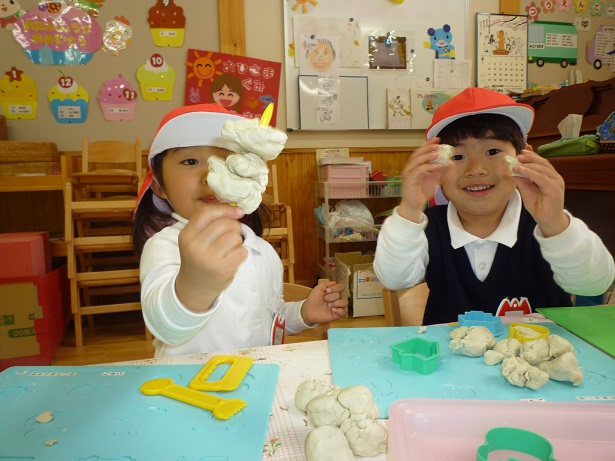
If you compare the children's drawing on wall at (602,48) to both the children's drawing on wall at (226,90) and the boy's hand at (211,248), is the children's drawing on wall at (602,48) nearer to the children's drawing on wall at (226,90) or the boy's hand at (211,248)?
the children's drawing on wall at (226,90)

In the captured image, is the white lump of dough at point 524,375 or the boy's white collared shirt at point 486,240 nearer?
the white lump of dough at point 524,375

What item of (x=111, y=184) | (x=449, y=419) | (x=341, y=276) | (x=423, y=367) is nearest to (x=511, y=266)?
(x=423, y=367)

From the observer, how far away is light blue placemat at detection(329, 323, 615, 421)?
1.77ft

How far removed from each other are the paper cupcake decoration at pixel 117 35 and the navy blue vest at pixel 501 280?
94.7 inches

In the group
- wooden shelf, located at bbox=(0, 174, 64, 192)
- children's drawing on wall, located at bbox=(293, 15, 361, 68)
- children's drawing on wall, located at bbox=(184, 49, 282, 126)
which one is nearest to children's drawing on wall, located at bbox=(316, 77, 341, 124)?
children's drawing on wall, located at bbox=(293, 15, 361, 68)

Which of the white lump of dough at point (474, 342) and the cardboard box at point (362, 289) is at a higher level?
the white lump of dough at point (474, 342)

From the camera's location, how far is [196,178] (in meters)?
0.79

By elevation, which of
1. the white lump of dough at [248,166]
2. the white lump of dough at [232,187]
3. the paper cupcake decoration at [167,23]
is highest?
the paper cupcake decoration at [167,23]

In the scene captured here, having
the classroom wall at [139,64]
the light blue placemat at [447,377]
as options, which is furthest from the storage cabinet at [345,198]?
the light blue placemat at [447,377]

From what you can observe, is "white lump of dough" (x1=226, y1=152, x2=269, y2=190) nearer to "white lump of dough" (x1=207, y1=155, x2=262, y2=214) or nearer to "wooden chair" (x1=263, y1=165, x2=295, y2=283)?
"white lump of dough" (x1=207, y1=155, x2=262, y2=214)

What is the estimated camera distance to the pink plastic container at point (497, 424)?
0.42 metres

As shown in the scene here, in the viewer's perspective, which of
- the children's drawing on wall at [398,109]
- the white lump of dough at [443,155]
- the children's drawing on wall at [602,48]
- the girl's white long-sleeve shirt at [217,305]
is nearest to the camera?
the girl's white long-sleeve shirt at [217,305]

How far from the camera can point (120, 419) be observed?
49cm

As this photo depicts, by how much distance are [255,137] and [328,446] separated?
349 millimetres
